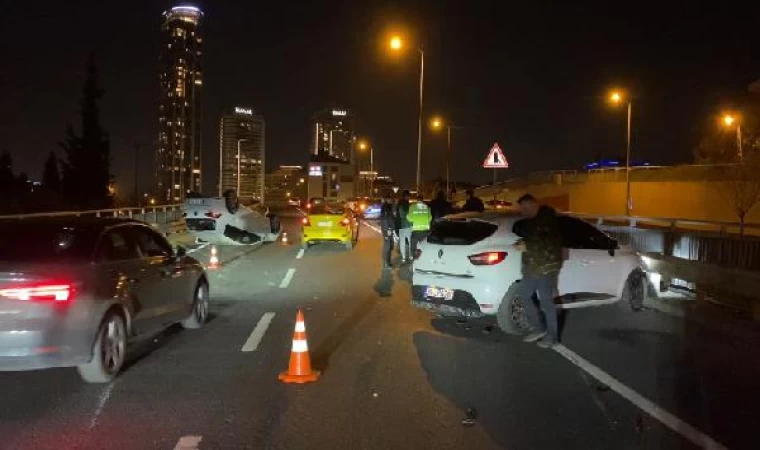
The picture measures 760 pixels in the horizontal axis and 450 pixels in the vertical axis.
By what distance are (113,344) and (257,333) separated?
2.75 meters

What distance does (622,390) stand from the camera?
297 inches

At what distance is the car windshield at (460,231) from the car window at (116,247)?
4.11m

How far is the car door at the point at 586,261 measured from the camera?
10945 millimetres

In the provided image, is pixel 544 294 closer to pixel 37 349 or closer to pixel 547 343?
pixel 547 343

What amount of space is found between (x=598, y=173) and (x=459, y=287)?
50779 mm

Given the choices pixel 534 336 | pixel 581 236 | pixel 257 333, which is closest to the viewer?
pixel 534 336

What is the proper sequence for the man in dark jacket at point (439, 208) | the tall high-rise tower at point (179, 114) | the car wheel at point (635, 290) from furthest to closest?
the tall high-rise tower at point (179, 114), the man in dark jacket at point (439, 208), the car wheel at point (635, 290)

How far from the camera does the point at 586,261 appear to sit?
11.1m

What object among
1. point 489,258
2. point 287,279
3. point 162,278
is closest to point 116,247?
point 162,278

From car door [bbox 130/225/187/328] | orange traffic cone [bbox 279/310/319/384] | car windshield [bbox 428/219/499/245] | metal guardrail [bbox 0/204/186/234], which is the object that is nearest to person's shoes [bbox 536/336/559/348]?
car windshield [bbox 428/219/499/245]

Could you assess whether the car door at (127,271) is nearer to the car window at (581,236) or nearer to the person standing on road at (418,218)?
the car window at (581,236)

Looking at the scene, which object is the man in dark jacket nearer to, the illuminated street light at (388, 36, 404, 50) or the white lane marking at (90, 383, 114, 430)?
the white lane marking at (90, 383, 114, 430)

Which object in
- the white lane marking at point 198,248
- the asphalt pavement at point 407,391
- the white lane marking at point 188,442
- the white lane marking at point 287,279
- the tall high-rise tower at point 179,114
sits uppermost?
the tall high-rise tower at point 179,114

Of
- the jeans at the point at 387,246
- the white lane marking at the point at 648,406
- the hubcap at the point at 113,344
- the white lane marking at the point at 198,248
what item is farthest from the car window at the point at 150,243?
the white lane marking at the point at 198,248
